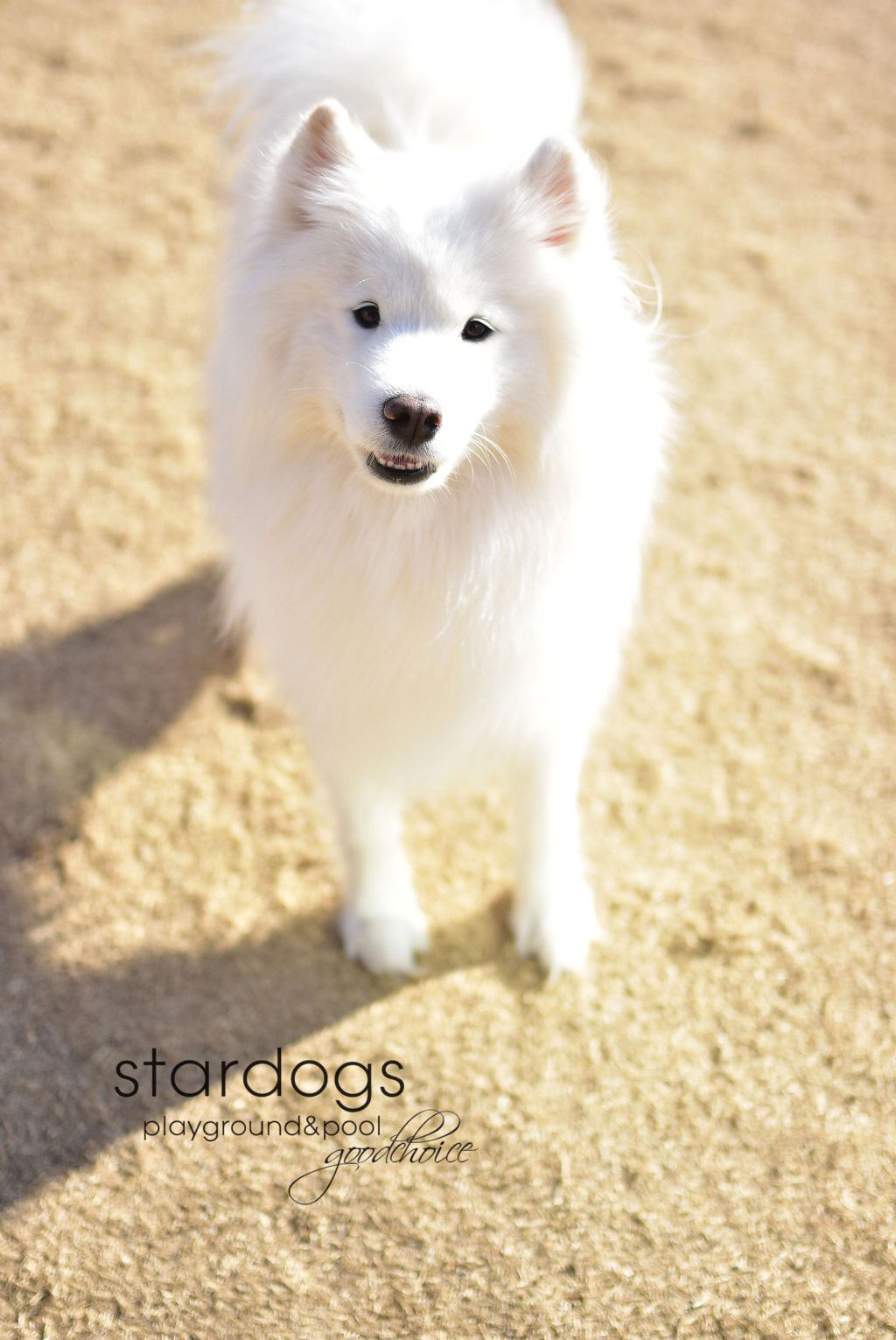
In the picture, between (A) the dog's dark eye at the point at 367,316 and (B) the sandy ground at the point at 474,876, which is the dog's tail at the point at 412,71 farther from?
(B) the sandy ground at the point at 474,876

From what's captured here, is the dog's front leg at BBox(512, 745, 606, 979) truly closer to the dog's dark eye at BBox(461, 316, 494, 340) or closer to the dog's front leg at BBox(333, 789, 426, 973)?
the dog's front leg at BBox(333, 789, 426, 973)

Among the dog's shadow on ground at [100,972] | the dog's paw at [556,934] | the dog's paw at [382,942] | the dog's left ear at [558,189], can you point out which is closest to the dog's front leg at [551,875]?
Answer: the dog's paw at [556,934]

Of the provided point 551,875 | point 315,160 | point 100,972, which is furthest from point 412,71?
point 100,972

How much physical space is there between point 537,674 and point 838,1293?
124 centimetres

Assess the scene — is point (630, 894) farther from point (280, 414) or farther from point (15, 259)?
point (15, 259)

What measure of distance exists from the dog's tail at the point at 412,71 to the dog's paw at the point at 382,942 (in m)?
1.64

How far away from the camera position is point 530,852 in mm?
2332

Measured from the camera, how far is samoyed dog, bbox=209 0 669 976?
167 cm

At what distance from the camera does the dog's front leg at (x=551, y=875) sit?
226 centimetres

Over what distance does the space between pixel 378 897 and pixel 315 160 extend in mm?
1471

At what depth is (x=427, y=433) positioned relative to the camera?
1.59 metres

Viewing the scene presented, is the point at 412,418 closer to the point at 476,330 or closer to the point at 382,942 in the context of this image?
the point at 476,330

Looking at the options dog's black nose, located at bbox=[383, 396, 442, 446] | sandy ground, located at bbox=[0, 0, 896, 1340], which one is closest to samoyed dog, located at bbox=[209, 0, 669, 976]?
dog's black nose, located at bbox=[383, 396, 442, 446]

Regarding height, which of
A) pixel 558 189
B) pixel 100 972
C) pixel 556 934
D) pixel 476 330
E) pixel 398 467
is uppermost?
pixel 558 189
